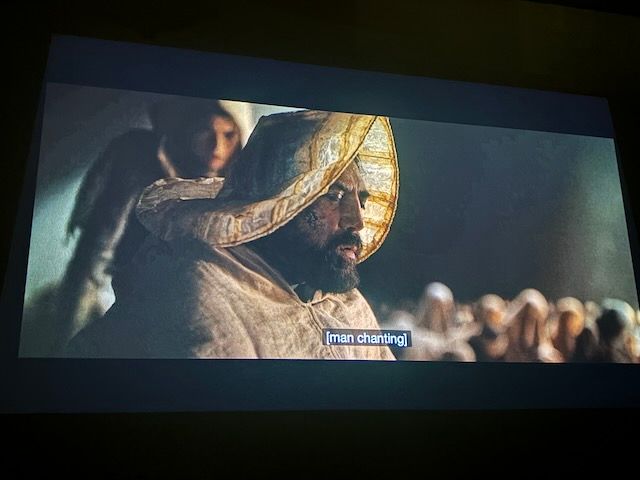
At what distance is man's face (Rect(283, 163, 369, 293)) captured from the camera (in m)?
2.88

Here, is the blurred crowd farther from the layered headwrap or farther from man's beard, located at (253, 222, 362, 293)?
the layered headwrap

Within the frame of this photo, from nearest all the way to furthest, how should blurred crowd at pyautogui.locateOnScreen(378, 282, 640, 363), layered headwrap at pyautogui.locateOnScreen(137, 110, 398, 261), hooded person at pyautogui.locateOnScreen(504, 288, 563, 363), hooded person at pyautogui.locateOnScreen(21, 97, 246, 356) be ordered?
1. hooded person at pyautogui.locateOnScreen(21, 97, 246, 356)
2. layered headwrap at pyautogui.locateOnScreen(137, 110, 398, 261)
3. blurred crowd at pyautogui.locateOnScreen(378, 282, 640, 363)
4. hooded person at pyautogui.locateOnScreen(504, 288, 563, 363)

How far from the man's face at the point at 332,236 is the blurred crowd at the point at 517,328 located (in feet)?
0.76

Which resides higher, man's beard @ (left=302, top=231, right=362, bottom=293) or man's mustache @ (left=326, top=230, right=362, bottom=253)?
man's mustache @ (left=326, top=230, right=362, bottom=253)

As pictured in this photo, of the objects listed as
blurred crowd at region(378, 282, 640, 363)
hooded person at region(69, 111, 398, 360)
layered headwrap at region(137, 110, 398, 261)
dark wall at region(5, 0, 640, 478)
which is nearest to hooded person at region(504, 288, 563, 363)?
blurred crowd at region(378, 282, 640, 363)

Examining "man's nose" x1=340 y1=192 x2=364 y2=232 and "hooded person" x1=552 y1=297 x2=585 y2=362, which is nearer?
"man's nose" x1=340 y1=192 x2=364 y2=232

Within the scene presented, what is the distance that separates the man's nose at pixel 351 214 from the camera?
9.66ft

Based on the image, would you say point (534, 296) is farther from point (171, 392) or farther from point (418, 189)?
point (171, 392)

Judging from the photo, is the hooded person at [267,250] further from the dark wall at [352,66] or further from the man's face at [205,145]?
the dark wall at [352,66]

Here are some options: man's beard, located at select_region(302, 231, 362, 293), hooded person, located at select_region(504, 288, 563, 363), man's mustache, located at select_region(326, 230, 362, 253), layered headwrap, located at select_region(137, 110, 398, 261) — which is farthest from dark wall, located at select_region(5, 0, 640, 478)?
man's mustache, located at select_region(326, 230, 362, 253)

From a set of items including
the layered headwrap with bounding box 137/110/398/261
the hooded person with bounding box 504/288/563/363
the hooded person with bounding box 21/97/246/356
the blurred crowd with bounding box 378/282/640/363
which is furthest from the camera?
the hooded person with bounding box 504/288/563/363

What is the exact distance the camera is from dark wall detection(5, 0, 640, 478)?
8.77ft

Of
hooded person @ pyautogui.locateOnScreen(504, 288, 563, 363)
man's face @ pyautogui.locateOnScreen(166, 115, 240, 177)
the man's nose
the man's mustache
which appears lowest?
hooded person @ pyautogui.locateOnScreen(504, 288, 563, 363)

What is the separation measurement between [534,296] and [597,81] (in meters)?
1.27
